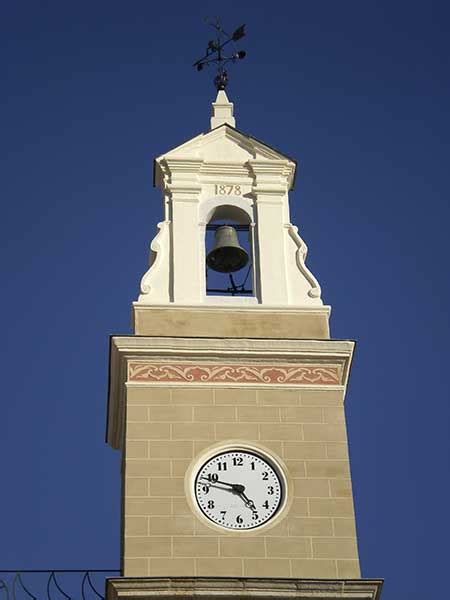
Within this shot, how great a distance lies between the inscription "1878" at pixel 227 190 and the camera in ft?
91.0

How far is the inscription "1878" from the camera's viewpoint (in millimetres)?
27750

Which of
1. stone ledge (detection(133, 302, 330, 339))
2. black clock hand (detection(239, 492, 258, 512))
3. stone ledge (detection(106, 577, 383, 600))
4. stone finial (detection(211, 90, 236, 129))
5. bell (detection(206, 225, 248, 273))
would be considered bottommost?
stone ledge (detection(106, 577, 383, 600))

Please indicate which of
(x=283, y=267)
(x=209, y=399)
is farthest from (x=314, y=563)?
(x=283, y=267)

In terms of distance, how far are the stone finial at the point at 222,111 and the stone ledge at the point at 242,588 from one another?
8164mm

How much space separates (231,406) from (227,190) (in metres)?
3.94

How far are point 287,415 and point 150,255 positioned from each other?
3.35 meters

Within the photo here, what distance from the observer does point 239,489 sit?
24359 mm

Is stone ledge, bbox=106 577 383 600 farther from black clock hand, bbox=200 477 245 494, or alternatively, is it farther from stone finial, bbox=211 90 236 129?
stone finial, bbox=211 90 236 129

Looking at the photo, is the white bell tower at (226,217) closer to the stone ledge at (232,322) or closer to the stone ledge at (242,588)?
the stone ledge at (232,322)

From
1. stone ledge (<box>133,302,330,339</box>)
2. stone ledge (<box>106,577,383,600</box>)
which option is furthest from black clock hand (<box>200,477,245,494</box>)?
stone ledge (<box>133,302,330,339</box>)

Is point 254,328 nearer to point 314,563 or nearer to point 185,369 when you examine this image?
point 185,369

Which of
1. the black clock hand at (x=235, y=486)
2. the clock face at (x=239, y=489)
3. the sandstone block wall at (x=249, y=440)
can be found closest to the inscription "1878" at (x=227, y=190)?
the sandstone block wall at (x=249, y=440)

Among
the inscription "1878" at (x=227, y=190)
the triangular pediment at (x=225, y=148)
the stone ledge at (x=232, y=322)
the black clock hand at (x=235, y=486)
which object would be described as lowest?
the black clock hand at (x=235, y=486)

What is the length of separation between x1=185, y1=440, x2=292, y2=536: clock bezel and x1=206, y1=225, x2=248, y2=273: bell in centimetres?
345
